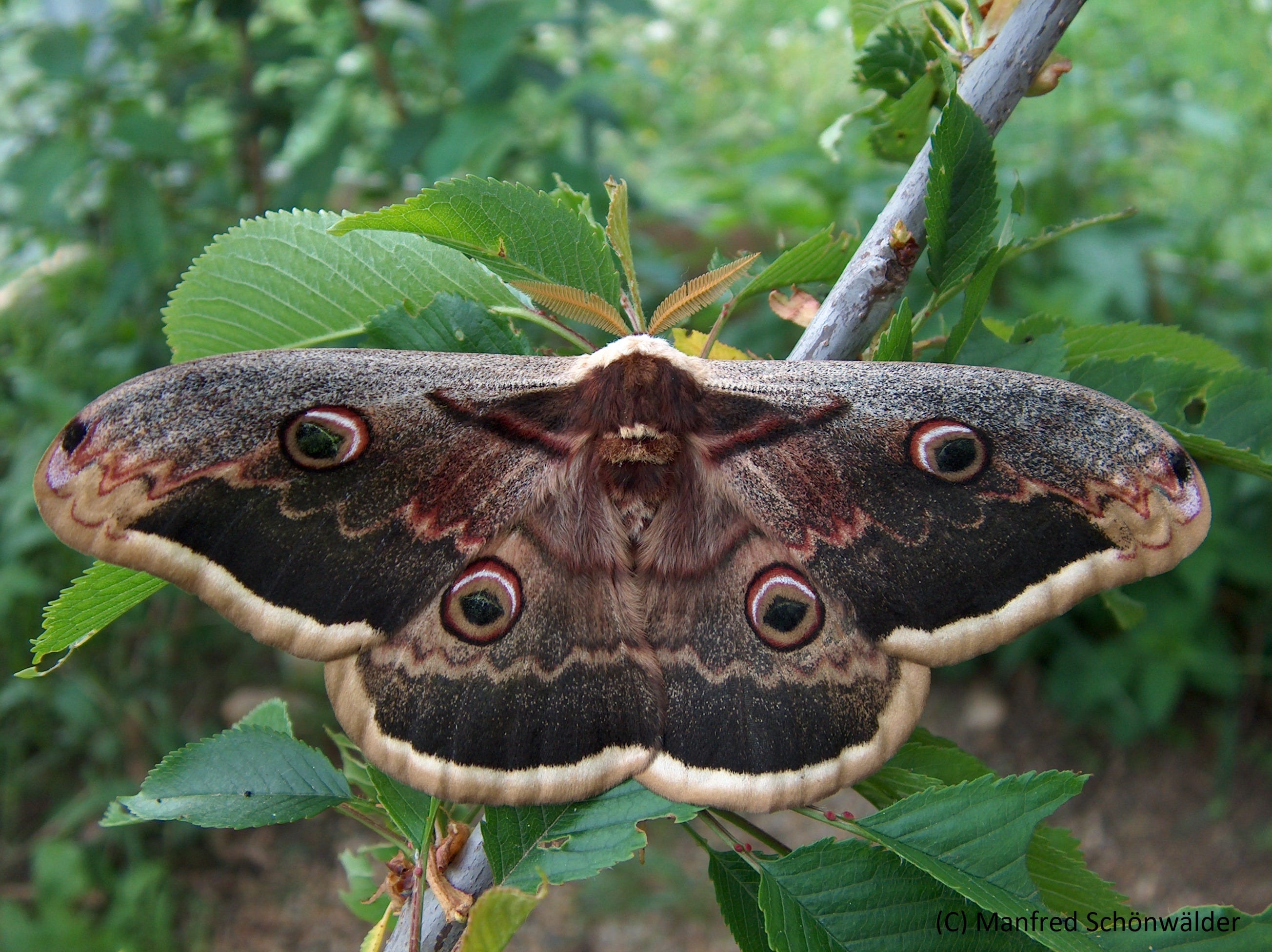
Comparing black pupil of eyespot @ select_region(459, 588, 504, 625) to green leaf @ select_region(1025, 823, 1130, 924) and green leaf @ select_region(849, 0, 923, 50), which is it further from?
green leaf @ select_region(849, 0, 923, 50)

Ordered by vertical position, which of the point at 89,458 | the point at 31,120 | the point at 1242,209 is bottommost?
the point at 1242,209

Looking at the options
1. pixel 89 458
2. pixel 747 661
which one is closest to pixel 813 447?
pixel 747 661

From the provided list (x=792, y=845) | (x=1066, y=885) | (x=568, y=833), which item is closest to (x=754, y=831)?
(x=568, y=833)

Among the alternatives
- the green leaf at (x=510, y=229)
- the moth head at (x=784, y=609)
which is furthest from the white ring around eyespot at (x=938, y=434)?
the green leaf at (x=510, y=229)

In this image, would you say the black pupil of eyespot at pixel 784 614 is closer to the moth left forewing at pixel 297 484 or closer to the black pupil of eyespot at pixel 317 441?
the moth left forewing at pixel 297 484

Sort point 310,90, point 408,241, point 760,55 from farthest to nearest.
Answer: point 760,55 → point 310,90 → point 408,241

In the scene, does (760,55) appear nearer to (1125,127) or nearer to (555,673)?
(1125,127)
